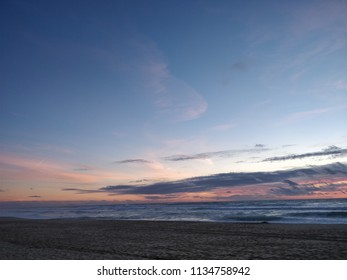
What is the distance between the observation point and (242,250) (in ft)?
51.2
